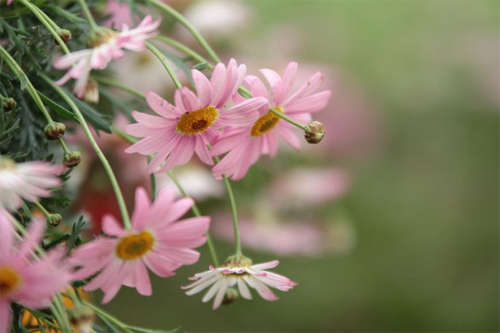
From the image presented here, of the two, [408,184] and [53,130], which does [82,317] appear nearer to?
[53,130]

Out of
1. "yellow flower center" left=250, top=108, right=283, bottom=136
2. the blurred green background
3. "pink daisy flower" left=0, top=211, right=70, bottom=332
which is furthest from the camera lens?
the blurred green background

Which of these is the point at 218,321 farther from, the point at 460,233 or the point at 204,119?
the point at 204,119

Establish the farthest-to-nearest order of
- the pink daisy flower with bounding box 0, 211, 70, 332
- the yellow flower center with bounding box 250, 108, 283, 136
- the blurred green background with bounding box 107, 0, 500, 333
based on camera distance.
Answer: the blurred green background with bounding box 107, 0, 500, 333, the yellow flower center with bounding box 250, 108, 283, 136, the pink daisy flower with bounding box 0, 211, 70, 332

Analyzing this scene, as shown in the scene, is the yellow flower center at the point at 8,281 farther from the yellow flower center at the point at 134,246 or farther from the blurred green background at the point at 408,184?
the blurred green background at the point at 408,184

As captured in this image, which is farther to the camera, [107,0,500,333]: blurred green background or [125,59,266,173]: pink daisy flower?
[107,0,500,333]: blurred green background

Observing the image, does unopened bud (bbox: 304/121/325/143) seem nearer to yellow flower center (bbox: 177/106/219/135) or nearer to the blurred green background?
yellow flower center (bbox: 177/106/219/135)

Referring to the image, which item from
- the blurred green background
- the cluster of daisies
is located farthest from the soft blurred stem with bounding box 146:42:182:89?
the blurred green background
